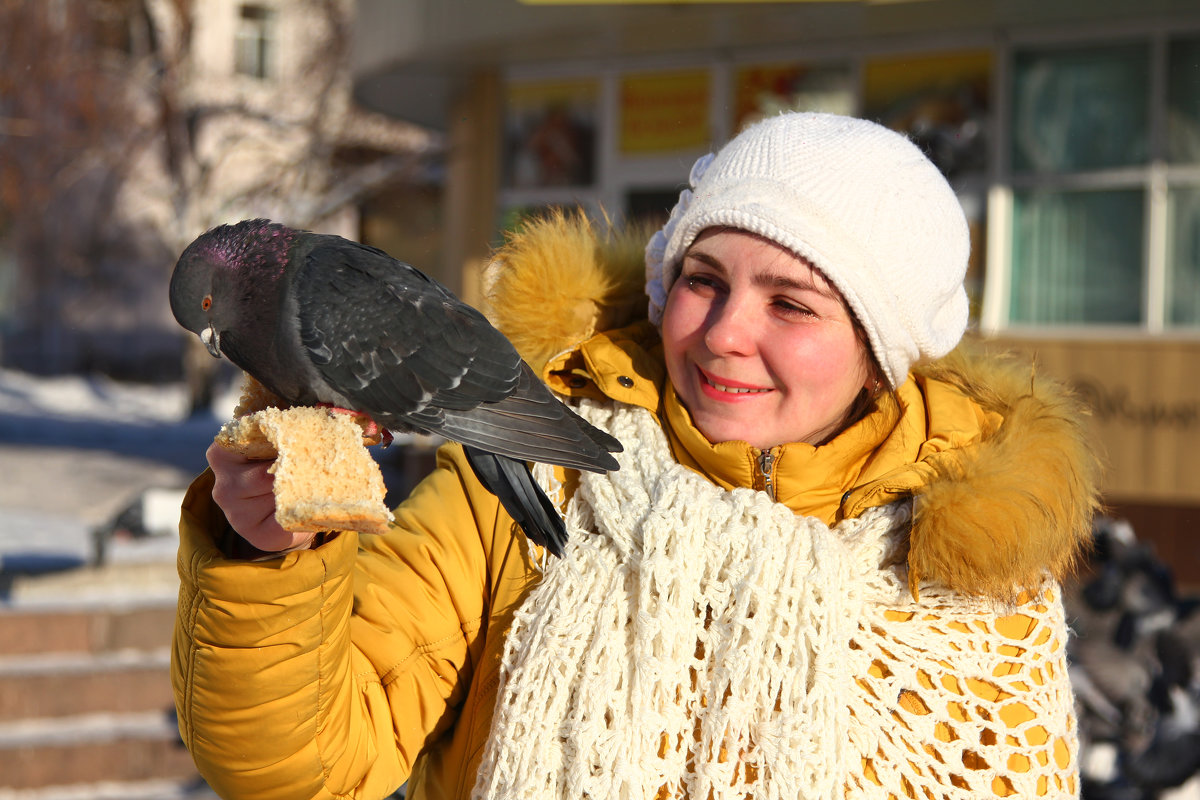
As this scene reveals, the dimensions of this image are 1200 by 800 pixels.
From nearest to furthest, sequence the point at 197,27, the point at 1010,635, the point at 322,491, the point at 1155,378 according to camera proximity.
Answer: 1. the point at 322,491
2. the point at 1010,635
3. the point at 1155,378
4. the point at 197,27

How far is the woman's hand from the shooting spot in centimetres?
136

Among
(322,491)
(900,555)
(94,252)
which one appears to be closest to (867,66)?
(900,555)

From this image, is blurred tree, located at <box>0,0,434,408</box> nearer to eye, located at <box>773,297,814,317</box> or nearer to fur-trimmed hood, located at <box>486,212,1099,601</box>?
fur-trimmed hood, located at <box>486,212,1099,601</box>

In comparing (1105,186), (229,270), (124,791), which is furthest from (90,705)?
(1105,186)

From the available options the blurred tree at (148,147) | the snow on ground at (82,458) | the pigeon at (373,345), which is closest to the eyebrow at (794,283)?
the pigeon at (373,345)

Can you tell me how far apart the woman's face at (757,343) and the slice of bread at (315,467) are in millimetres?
644

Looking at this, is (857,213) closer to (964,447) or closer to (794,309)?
(794,309)

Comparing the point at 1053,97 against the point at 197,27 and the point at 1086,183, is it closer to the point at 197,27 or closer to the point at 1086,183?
the point at 1086,183

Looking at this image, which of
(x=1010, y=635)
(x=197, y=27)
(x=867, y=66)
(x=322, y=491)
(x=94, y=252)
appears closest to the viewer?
(x=322, y=491)

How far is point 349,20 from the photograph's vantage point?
16.1 meters

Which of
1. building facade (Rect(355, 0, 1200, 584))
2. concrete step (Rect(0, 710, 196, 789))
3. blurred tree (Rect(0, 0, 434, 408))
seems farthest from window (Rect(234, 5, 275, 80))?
concrete step (Rect(0, 710, 196, 789))

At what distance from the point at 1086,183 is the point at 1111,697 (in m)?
Answer: 4.81

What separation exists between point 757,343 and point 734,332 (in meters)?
0.05

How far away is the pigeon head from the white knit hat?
70 centimetres
